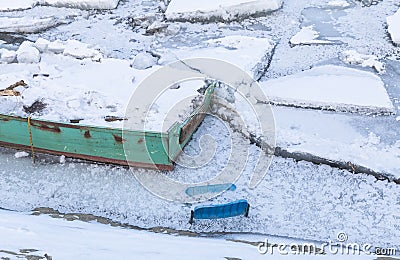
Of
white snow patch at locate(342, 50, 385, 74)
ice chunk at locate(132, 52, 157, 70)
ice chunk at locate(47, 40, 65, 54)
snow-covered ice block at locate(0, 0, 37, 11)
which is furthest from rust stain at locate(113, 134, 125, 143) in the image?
snow-covered ice block at locate(0, 0, 37, 11)

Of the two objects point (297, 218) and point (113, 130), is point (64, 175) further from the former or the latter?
point (297, 218)

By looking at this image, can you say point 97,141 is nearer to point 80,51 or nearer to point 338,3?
point 80,51

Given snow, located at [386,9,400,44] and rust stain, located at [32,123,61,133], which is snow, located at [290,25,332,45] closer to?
snow, located at [386,9,400,44]

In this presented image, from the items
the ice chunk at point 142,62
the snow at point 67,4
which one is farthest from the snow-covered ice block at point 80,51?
the snow at point 67,4

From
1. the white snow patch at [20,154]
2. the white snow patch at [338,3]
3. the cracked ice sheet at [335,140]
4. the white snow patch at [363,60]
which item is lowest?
the white snow patch at [20,154]

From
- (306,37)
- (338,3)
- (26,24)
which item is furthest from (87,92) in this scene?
(338,3)

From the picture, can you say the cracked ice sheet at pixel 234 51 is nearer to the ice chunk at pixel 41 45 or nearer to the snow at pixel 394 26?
the ice chunk at pixel 41 45

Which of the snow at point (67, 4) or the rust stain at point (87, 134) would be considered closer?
the rust stain at point (87, 134)

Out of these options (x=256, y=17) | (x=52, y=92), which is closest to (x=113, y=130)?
(x=52, y=92)
